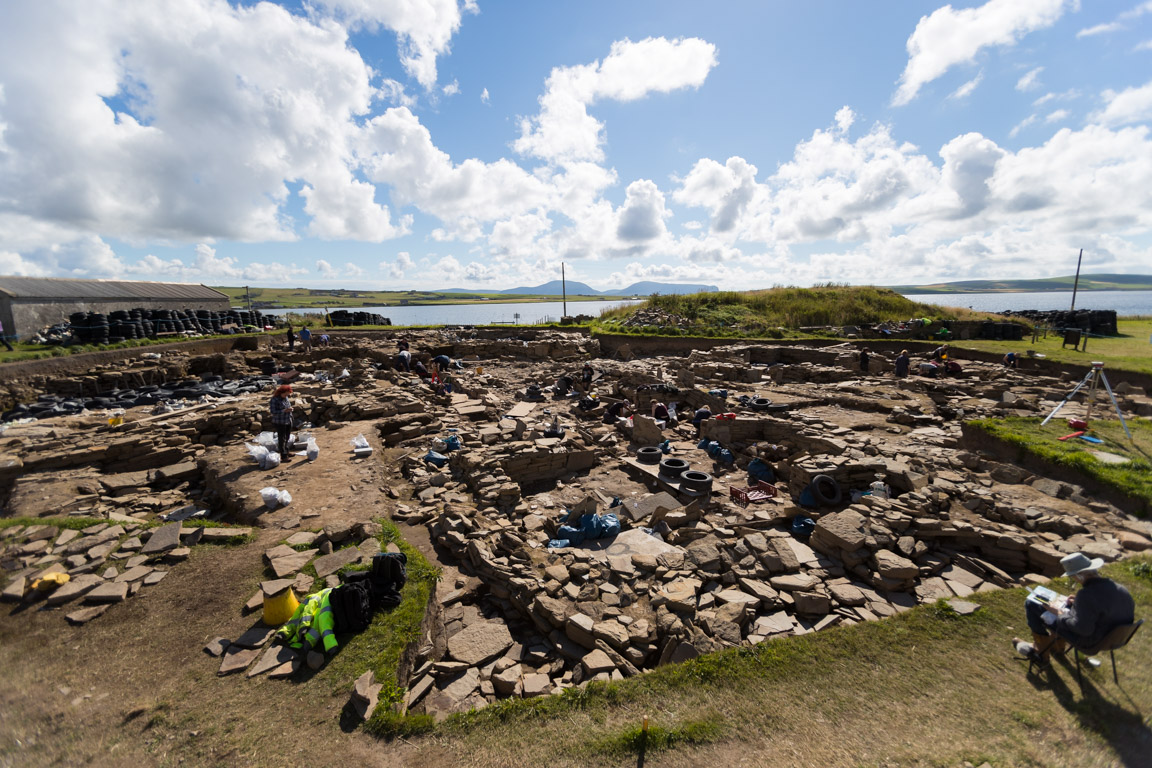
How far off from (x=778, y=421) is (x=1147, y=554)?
22.0ft

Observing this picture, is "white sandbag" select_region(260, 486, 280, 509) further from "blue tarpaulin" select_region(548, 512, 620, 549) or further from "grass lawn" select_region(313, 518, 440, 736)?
"blue tarpaulin" select_region(548, 512, 620, 549)

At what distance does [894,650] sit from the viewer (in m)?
4.35

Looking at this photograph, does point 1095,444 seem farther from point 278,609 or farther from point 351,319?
point 351,319

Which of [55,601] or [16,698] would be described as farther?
[55,601]

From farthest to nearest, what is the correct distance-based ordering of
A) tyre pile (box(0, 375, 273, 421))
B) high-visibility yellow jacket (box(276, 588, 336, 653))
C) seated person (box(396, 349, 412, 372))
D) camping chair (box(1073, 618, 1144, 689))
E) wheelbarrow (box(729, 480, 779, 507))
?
seated person (box(396, 349, 412, 372)) < tyre pile (box(0, 375, 273, 421)) < wheelbarrow (box(729, 480, 779, 507)) < high-visibility yellow jacket (box(276, 588, 336, 653)) < camping chair (box(1073, 618, 1144, 689))

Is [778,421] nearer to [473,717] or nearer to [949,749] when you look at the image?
[949,749]

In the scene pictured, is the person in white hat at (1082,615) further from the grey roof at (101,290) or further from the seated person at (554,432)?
the grey roof at (101,290)

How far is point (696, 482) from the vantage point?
29.4 feet

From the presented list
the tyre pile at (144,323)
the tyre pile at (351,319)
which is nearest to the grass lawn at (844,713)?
the tyre pile at (144,323)

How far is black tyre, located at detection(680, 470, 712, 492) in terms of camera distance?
8953mm

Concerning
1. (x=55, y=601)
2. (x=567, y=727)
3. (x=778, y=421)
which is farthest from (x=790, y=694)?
(x=778, y=421)

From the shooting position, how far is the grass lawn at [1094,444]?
23.2ft

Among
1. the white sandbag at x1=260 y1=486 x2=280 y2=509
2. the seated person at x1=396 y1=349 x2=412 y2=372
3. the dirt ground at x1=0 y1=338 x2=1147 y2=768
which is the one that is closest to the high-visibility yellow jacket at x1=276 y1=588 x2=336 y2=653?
the dirt ground at x1=0 y1=338 x2=1147 y2=768

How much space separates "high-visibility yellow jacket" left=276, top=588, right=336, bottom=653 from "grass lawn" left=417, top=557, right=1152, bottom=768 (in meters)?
1.60
